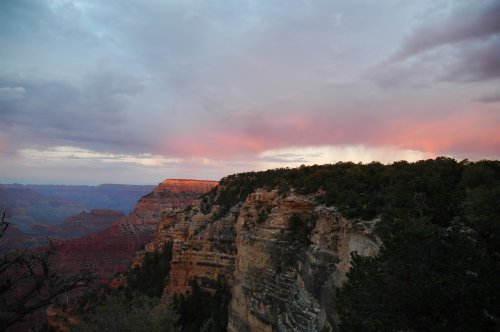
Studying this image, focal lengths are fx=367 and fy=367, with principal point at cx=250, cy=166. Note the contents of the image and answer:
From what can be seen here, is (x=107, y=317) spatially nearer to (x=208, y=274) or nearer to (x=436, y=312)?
(x=436, y=312)

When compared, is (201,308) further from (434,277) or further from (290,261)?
(434,277)

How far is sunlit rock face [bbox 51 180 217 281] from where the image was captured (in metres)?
92.6

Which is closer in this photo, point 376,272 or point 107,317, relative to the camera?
point 376,272

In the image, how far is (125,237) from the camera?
379 ft

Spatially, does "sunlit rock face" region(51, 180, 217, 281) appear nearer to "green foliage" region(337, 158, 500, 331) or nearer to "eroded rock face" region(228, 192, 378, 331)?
"eroded rock face" region(228, 192, 378, 331)

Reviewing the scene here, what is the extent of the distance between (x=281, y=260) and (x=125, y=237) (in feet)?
339

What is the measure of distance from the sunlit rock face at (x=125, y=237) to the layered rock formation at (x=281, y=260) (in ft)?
98.7

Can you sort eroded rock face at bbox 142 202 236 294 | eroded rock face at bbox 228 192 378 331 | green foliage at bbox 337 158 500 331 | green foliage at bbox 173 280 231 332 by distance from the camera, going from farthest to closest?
eroded rock face at bbox 142 202 236 294, green foliage at bbox 173 280 231 332, eroded rock face at bbox 228 192 378 331, green foliage at bbox 337 158 500 331

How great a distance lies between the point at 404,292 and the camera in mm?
9180

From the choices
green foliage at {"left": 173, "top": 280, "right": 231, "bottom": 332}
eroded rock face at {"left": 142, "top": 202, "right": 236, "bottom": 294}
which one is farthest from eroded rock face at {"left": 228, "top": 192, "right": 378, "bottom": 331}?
eroded rock face at {"left": 142, "top": 202, "right": 236, "bottom": 294}

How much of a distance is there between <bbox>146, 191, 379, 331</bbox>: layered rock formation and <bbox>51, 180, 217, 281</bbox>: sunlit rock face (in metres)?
30.1

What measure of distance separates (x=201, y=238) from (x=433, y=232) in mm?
31176

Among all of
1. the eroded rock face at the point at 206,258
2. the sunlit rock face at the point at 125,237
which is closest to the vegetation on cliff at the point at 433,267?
the eroded rock face at the point at 206,258

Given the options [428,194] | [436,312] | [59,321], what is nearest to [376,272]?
[436,312]
